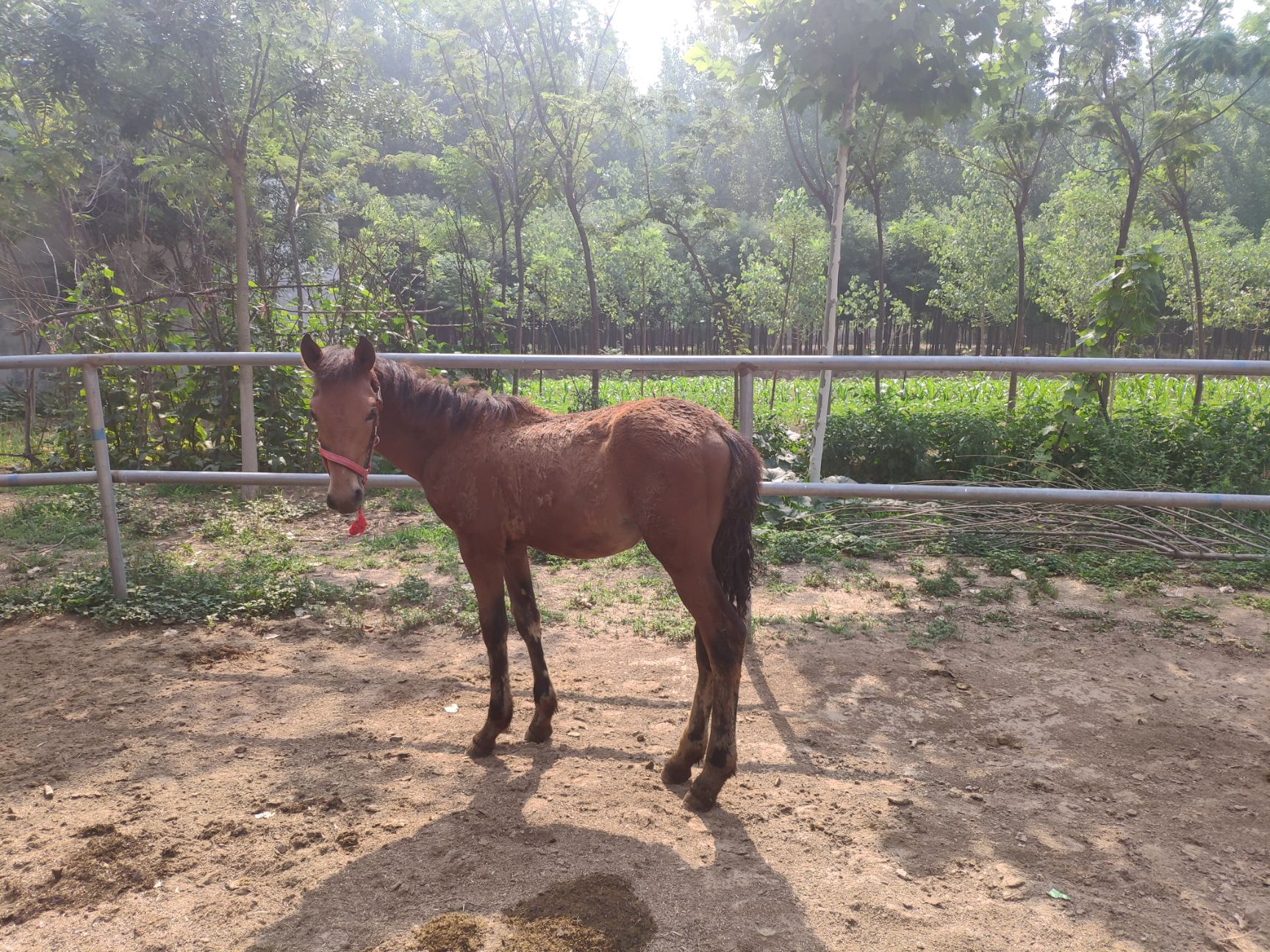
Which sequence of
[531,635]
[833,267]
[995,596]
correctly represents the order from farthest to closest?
[833,267]
[995,596]
[531,635]

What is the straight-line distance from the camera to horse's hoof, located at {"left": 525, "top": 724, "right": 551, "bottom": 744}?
3207 mm

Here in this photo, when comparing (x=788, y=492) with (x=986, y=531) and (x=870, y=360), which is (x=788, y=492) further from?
(x=986, y=531)

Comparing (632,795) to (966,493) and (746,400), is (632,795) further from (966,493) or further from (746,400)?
(966,493)

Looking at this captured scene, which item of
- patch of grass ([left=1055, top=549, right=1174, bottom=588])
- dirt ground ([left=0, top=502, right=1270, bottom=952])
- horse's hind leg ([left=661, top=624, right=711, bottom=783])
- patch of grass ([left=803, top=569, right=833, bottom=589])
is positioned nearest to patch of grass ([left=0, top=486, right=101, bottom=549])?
dirt ground ([left=0, top=502, right=1270, bottom=952])

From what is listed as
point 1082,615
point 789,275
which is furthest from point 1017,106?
point 1082,615

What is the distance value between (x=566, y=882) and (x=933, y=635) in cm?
274

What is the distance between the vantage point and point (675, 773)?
2.89 metres

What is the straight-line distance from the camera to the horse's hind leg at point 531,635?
10.6 ft

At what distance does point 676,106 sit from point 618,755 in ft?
38.1

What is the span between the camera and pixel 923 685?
3686 millimetres

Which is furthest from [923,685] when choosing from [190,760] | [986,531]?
[190,760]

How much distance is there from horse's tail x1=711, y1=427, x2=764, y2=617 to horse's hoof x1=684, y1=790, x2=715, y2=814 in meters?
0.74

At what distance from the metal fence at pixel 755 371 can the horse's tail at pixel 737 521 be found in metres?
Answer: 0.80

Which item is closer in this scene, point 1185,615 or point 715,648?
point 715,648
